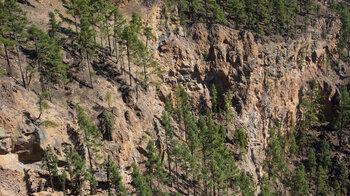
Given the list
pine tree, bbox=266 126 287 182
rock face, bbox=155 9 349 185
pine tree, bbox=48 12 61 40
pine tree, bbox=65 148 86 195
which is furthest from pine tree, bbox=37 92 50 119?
pine tree, bbox=266 126 287 182

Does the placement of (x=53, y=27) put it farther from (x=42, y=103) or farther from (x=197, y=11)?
(x=197, y=11)

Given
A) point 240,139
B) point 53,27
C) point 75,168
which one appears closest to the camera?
point 75,168

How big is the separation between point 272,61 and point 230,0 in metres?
21.9

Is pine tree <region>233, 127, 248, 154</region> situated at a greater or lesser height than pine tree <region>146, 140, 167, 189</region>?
lesser

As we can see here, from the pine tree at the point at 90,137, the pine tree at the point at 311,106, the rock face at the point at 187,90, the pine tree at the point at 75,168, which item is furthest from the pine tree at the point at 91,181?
the pine tree at the point at 311,106

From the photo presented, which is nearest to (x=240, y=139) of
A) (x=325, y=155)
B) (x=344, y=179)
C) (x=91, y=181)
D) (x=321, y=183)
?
(x=321, y=183)

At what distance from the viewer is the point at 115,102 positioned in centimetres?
5009

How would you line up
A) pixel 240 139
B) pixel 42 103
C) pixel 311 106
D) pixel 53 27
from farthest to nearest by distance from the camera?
pixel 311 106, pixel 240 139, pixel 53 27, pixel 42 103

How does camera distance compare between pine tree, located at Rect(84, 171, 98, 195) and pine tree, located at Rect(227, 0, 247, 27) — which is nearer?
pine tree, located at Rect(84, 171, 98, 195)

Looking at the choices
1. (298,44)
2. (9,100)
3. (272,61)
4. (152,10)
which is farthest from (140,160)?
(298,44)

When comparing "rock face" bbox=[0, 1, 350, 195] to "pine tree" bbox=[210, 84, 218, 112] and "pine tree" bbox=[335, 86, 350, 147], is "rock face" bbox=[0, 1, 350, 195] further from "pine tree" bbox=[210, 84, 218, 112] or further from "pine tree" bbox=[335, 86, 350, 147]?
"pine tree" bbox=[335, 86, 350, 147]

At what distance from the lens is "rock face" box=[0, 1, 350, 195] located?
34.5 metres

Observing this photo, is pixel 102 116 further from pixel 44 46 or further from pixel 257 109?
pixel 257 109

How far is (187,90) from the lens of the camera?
72250 mm
